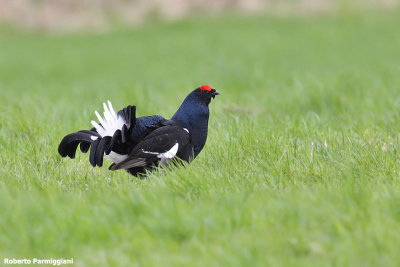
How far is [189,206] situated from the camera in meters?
3.60

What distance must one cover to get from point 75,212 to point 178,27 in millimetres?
20324

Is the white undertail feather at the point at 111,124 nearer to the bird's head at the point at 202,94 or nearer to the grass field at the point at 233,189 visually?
the grass field at the point at 233,189

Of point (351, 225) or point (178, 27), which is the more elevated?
point (178, 27)

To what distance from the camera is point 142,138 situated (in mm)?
4828

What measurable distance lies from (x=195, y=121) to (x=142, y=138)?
50cm

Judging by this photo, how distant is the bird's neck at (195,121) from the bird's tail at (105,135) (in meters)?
0.46

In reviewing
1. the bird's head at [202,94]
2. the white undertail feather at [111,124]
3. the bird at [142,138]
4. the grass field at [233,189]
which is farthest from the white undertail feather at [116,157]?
the bird's head at [202,94]

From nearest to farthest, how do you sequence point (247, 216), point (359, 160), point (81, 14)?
point (247, 216) < point (359, 160) < point (81, 14)

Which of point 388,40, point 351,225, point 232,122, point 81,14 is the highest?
point 81,14

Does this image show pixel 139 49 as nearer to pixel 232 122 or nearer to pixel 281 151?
pixel 232 122

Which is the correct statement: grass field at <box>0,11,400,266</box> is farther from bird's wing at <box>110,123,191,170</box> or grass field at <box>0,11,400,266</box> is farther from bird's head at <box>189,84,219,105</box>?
bird's head at <box>189,84,219,105</box>

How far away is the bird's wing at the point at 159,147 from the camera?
459 centimetres

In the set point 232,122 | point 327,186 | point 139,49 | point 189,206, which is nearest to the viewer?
point 189,206

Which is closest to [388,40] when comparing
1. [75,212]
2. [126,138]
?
[126,138]
